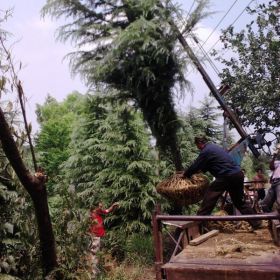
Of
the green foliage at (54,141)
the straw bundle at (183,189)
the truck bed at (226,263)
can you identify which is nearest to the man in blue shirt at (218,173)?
the straw bundle at (183,189)

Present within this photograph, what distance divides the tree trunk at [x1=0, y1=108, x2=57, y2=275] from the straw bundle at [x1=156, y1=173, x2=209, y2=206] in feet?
6.73

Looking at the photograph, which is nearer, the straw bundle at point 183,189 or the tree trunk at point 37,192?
the tree trunk at point 37,192

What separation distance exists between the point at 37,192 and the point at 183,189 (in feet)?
8.13

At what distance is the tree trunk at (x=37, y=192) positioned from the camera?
5023 mm

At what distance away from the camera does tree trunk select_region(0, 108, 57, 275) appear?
5.02 metres

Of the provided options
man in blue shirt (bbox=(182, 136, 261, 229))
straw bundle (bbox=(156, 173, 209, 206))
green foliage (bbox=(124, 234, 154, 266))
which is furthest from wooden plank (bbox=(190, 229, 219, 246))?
green foliage (bbox=(124, 234, 154, 266))

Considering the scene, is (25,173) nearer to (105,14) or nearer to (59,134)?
(105,14)

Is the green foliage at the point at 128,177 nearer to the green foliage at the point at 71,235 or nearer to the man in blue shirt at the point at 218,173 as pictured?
the green foliage at the point at 71,235

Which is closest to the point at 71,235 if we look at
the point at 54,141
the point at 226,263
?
the point at 226,263

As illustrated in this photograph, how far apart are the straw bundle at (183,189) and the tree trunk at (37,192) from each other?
2.05 meters

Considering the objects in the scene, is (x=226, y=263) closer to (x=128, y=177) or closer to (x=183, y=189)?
(x=183, y=189)

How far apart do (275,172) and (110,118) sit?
835cm

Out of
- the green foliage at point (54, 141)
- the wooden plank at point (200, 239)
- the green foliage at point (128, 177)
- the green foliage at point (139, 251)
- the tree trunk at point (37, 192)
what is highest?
the green foliage at point (54, 141)

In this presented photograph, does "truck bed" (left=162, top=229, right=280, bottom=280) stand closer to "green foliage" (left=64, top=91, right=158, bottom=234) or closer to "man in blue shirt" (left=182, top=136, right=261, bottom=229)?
"man in blue shirt" (left=182, top=136, right=261, bottom=229)
